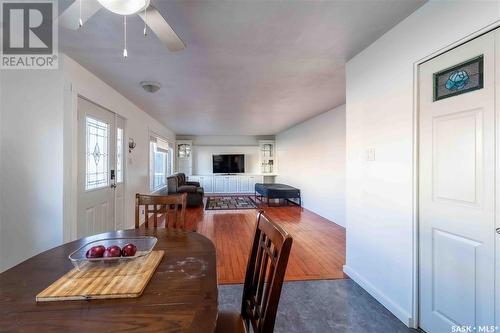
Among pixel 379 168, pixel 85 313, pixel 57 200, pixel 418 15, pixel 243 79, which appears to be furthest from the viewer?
pixel 243 79

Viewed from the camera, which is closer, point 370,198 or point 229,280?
point 370,198

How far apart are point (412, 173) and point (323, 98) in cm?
252

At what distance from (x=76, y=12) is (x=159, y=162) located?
565cm

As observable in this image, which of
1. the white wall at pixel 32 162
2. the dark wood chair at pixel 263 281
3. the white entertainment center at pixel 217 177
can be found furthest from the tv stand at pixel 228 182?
the dark wood chair at pixel 263 281

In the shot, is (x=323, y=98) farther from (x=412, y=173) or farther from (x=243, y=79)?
(x=412, y=173)

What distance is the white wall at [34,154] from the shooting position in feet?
7.54

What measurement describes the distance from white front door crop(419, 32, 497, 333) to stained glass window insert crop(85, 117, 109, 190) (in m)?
3.43

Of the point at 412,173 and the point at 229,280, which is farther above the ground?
the point at 412,173

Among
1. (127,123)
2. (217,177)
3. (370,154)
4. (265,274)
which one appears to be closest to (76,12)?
(265,274)

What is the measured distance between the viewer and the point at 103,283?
922 mm

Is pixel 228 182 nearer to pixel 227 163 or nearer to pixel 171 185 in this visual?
pixel 227 163

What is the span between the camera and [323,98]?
3.99 metres

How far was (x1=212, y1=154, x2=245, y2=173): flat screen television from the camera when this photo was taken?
29.8 feet

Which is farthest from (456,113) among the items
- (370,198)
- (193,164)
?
(193,164)
